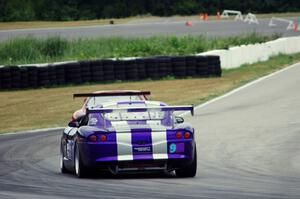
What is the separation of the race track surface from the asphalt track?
26.8 metres

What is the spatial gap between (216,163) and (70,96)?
14642 mm

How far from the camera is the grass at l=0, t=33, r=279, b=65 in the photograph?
36906 mm

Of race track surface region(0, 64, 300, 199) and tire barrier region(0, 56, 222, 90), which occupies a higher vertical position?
race track surface region(0, 64, 300, 199)

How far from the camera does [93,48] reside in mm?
38812

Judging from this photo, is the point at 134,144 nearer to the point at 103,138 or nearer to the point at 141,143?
the point at 141,143

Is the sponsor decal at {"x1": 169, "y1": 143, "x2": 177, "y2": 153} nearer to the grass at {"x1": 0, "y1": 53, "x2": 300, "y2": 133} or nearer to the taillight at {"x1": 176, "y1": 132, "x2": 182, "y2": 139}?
the taillight at {"x1": 176, "y1": 132, "x2": 182, "y2": 139}

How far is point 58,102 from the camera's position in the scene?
28.1 metres

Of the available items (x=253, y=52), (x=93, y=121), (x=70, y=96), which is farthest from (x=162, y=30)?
(x=93, y=121)

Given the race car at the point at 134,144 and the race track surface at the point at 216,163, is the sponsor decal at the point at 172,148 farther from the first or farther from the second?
the race track surface at the point at 216,163

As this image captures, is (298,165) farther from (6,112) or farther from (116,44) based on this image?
(116,44)

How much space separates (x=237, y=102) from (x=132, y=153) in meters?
13.0

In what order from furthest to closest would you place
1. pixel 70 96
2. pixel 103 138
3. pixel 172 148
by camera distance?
pixel 70 96 < pixel 172 148 < pixel 103 138

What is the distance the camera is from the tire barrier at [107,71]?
31.2 meters

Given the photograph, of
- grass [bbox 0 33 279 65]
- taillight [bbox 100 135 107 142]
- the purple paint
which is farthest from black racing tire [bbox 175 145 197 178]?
grass [bbox 0 33 279 65]
